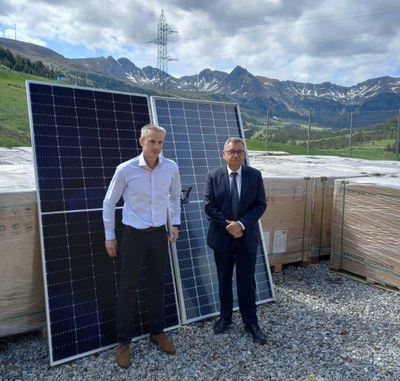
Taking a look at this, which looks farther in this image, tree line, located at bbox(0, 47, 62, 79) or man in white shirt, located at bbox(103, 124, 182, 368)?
tree line, located at bbox(0, 47, 62, 79)

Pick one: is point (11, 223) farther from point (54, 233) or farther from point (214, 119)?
point (214, 119)

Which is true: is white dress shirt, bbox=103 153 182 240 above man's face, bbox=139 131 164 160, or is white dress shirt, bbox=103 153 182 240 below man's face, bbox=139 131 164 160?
below

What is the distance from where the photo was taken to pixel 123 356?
4094mm

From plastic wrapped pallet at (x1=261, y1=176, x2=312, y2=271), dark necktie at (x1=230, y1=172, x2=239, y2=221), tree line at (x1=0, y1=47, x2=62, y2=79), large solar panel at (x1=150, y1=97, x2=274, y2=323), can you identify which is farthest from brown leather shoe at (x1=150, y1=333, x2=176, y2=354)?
tree line at (x1=0, y1=47, x2=62, y2=79)

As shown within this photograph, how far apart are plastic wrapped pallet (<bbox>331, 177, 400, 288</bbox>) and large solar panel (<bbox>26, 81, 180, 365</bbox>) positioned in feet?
11.2

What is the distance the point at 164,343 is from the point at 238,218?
1648mm

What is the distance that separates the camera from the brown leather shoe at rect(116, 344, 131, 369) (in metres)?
4.03

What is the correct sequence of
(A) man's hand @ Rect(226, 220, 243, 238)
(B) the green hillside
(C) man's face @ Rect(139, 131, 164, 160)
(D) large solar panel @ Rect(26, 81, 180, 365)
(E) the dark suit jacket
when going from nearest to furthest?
(C) man's face @ Rect(139, 131, 164, 160) → (D) large solar panel @ Rect(26, 81, 180, 365) → (A) man's hand @ Rect(226, 220, 243, 238) → (E) the dark suit jacket → (B) the green hillside

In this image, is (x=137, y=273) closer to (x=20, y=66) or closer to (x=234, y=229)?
(x=234, y=229)

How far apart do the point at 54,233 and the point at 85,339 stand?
4.00 feet

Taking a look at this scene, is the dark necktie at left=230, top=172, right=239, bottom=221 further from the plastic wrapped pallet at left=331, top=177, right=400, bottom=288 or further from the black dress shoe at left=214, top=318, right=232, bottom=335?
the plastic wrapped pallet at left=331, top=177, right=400, bottom=288

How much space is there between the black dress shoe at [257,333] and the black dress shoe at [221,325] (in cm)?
25

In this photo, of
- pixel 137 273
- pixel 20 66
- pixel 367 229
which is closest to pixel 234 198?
pixel 137 273

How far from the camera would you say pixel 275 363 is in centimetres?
420
